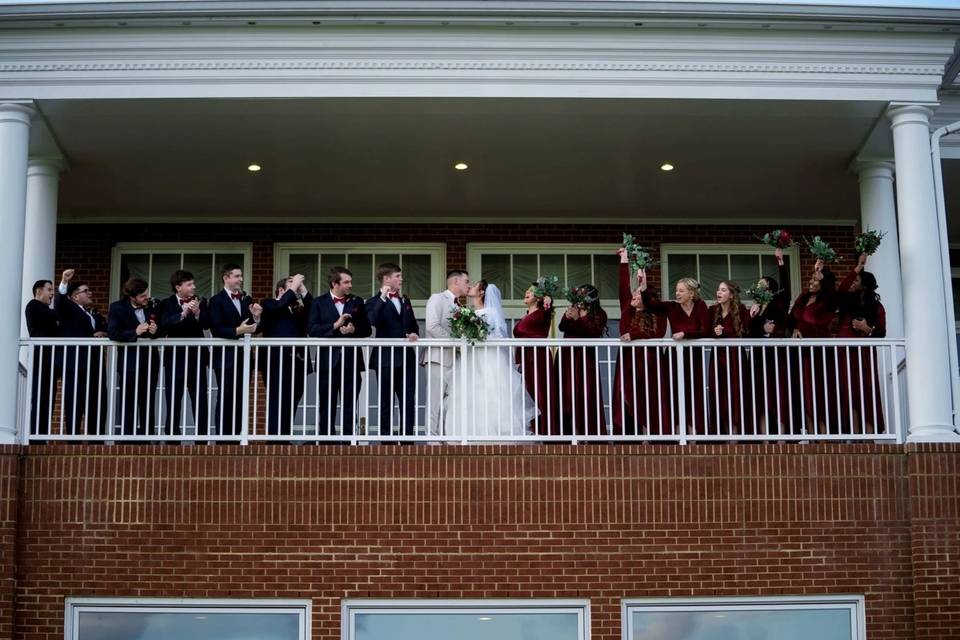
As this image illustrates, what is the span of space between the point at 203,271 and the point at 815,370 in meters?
7.80

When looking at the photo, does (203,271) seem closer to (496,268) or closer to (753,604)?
(496,268)

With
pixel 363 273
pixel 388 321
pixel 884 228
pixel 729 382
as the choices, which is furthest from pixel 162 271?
pixel 884 228

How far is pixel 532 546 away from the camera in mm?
13219

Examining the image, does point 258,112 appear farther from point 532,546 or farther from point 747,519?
point 747,519

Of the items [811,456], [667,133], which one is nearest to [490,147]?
[667,133]

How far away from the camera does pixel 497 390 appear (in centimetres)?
1376

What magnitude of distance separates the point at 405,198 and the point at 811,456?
20.9 feet

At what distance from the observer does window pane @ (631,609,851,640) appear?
1320 centimetres

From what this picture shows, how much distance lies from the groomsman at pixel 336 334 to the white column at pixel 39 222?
10.4 feet

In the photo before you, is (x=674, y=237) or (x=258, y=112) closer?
(x=258, y=112)

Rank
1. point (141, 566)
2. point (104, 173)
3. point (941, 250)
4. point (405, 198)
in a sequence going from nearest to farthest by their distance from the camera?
point (141, 566)
point (941, 250)
point (104, 173)
point (405, 198)

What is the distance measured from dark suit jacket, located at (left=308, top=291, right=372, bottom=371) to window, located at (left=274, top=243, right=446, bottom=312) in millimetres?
4178

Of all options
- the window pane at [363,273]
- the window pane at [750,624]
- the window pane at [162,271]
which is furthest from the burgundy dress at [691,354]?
the window pane at [162,271]

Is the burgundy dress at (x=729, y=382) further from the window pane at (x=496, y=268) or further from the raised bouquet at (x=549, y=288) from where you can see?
the window pane at (x=496, y=268)
